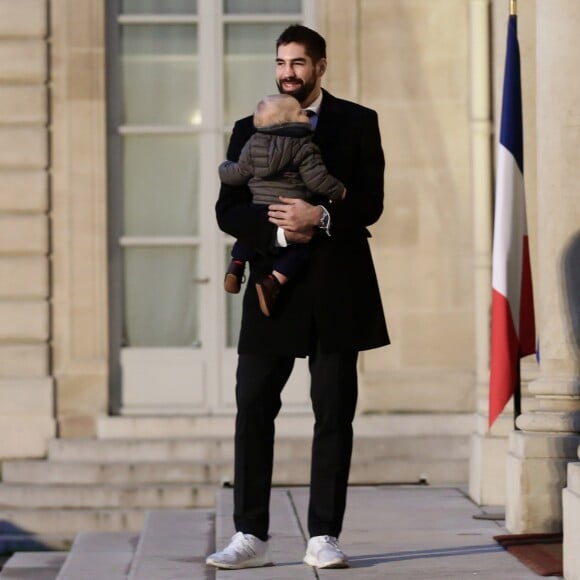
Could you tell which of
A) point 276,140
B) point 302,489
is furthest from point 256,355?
point 302,489

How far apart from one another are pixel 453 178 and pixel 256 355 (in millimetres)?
4938

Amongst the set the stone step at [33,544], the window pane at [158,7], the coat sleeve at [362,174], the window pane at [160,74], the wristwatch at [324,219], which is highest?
the window pane at [158,7]

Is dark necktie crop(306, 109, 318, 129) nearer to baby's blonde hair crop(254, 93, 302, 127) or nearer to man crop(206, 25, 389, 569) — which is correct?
man crop(206, 25, 389, 569)

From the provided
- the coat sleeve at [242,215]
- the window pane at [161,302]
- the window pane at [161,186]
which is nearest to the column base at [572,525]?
the coat sleeve at [242,215]

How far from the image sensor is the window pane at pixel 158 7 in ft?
36.7

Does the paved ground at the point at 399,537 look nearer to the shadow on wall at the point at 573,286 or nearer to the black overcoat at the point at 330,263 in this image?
the black overcoat at the point at 330,263

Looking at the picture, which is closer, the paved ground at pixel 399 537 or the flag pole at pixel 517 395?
the paved ground at pixel 399 537

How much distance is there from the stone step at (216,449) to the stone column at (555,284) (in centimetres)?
291

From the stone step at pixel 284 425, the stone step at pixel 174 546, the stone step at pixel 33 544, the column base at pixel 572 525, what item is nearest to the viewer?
the column base at pixel 572 525

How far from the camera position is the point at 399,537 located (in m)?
7.48

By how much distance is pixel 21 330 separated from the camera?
10.9m

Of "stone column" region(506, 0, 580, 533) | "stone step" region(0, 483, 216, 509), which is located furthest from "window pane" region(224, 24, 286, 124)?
"stone column" region(506, 0, 580, 533)

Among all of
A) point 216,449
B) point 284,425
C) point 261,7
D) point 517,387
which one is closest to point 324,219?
point 517,387

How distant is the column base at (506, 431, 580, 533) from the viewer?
7.53 meters
